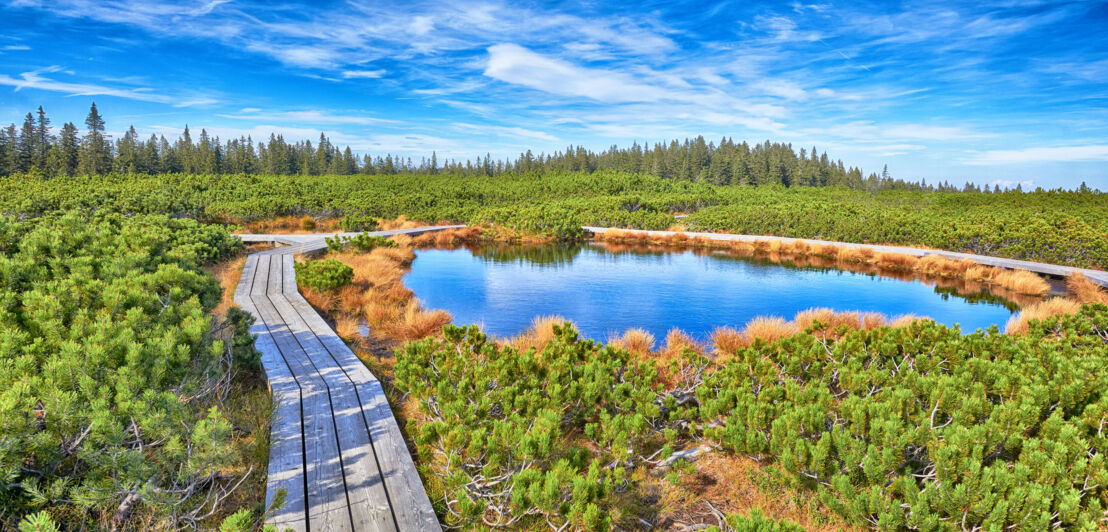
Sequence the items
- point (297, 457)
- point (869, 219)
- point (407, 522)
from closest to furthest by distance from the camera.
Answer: point (407, 522), point (297, 457), point (869, 219)

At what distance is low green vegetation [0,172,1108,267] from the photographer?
19.6 meters

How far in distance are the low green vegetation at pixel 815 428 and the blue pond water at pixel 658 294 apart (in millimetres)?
4346

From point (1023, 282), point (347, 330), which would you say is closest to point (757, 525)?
point (347, 330)

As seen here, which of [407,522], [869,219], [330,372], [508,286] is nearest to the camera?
[407,522]

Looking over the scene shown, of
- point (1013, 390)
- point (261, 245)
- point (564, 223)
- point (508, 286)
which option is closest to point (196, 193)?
point (261, 245)

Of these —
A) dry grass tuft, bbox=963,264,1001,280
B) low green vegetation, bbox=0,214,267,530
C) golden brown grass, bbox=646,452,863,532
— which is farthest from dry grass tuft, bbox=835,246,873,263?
low green vegetation, bbox=0,214,267,530

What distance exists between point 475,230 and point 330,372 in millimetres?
23090

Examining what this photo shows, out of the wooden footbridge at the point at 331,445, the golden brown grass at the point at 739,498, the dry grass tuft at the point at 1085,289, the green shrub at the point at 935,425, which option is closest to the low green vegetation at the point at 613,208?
the dry grass tuft at the point at 1085,289

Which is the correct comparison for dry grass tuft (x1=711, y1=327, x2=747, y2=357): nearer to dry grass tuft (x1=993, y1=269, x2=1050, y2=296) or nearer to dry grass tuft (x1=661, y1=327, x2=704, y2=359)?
dry grass tuft (x1=661, y1=327, x2=704, y2=359)

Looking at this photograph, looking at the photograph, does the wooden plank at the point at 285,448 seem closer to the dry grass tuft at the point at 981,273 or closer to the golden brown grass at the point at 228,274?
the golden brown grass at the point at 228,274

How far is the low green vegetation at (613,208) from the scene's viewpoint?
64.4 feet

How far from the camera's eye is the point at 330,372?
6074 mm

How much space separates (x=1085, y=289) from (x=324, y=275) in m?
19.6

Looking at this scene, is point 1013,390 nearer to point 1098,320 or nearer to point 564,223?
point 1098,320
